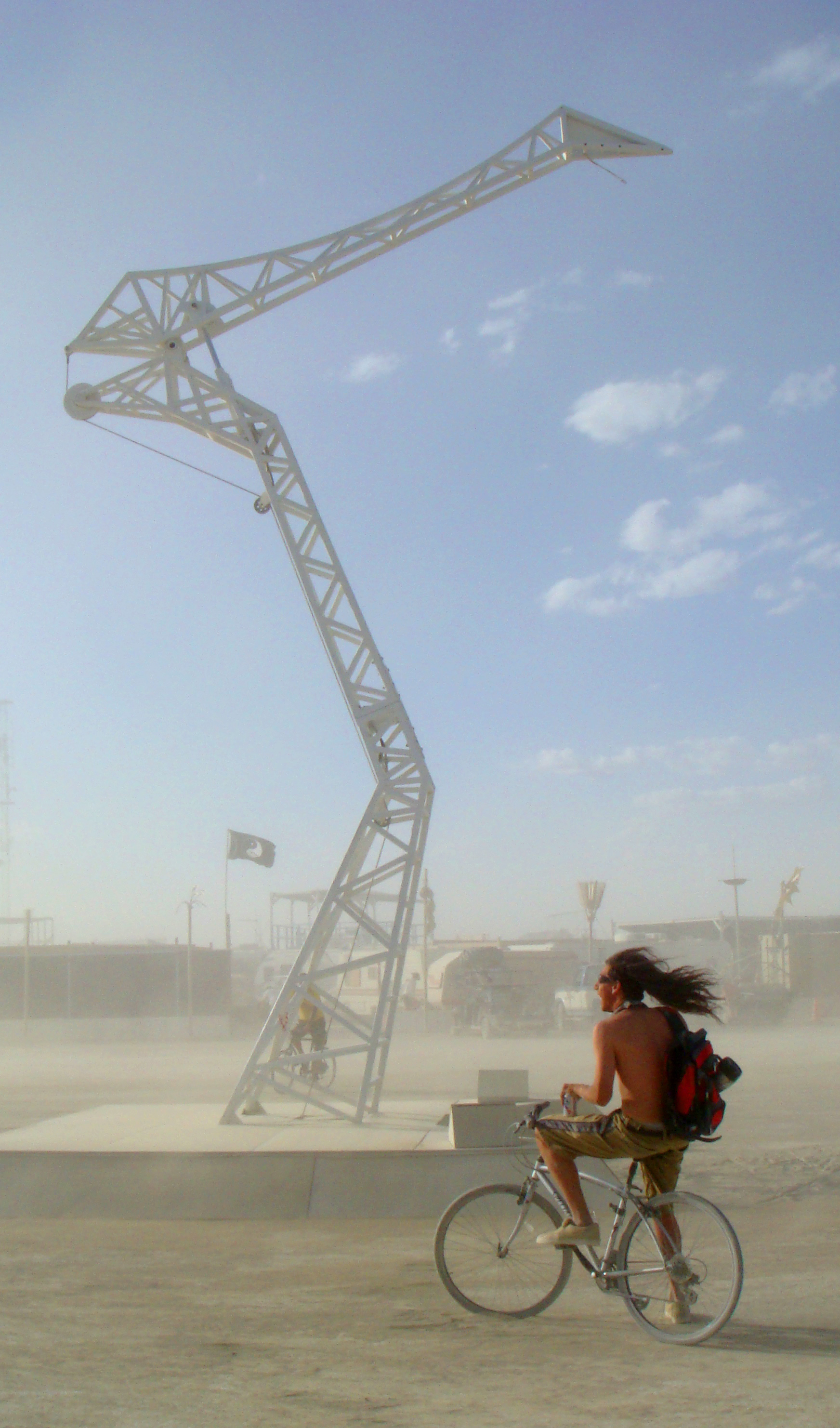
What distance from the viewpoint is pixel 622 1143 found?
5738 mm

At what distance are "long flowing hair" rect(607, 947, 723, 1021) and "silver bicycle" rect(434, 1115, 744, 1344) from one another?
2.65 feet

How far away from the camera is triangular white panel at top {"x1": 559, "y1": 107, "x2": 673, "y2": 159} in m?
11.8

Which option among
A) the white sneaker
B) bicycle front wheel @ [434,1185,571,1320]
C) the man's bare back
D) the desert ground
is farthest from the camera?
bicycle front wheel @ [434,1185,571,1320]

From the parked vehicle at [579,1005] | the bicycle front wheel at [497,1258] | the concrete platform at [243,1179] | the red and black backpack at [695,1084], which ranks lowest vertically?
the parked vehicle at [579,1005]

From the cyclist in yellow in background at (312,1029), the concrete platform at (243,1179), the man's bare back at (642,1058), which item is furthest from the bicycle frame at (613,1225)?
the cyclist in yellow in background at (312,1029)

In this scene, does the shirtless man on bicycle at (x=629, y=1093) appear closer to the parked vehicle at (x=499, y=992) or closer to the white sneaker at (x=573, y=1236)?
the white sneaker at (x=573, y=1236)

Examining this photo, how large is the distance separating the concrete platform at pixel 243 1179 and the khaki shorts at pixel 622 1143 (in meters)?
3.52

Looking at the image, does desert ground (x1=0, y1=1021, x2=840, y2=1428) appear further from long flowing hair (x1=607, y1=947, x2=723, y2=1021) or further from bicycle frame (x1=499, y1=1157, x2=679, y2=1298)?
long flowing hair (x1=607, y1=947, x2=723, y2=1021)

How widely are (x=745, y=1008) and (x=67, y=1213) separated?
31591mm

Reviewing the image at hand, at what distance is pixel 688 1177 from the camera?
11.3 m

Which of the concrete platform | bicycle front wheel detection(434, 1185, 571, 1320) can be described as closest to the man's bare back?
bicycle front wheel detection(434, 1185, 571, 1320)

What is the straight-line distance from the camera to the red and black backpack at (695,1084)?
563 centimetres

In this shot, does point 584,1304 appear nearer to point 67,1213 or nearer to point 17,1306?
point 17,1306

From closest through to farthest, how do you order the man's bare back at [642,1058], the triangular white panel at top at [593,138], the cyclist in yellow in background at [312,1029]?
the man's bare back at [642,1058], the triangular white panel at top at [593,138], the cyclist in yellow in background at [312,1029]
